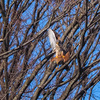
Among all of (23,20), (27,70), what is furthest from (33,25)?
(27,70)

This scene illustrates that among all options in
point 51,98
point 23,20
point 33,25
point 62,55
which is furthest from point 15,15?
point 51,98

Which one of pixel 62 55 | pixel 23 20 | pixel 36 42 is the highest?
pixel 23 20

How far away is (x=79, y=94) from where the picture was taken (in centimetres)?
589

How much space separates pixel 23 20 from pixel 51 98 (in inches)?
94.1

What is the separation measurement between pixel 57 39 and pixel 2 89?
2.17m

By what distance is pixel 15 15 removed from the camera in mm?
6117

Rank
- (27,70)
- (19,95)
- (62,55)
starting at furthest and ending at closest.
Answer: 1. (27,70)
2. (19,95)
3. (62,55)

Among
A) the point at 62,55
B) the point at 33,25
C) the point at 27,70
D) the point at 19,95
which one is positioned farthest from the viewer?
the point at 33,25

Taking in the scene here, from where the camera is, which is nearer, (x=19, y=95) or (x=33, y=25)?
(x=19, y=95)

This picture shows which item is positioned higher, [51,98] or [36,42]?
[36,42]

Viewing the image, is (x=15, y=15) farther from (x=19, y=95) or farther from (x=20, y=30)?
(x=19, y=95)

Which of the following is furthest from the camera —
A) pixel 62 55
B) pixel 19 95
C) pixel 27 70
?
pixel 27 70

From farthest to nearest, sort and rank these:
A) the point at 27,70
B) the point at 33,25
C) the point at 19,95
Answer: the point at 33,25 < the point at 27,70 < the point at 19,95

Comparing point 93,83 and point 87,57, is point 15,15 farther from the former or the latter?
point 93,83
